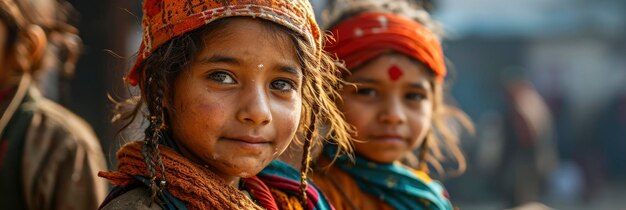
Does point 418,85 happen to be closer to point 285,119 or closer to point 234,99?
point 285,119

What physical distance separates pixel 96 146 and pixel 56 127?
227 mm

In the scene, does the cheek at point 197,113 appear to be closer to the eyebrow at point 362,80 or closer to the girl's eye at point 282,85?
the girl's eye at point 282,85

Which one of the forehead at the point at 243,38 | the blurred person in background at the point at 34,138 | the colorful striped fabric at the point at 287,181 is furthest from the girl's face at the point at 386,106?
the blurred person in background at the point at 34,138

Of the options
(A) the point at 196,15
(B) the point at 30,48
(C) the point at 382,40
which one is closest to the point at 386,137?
(C) the point at 382,40

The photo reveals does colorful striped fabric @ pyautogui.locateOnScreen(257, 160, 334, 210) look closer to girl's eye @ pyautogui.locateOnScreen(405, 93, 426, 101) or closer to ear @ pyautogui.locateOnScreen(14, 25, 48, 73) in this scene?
girl's eye @ pyautogui.locateOnScreen(405, 93, 426, 101)

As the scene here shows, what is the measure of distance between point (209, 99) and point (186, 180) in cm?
21

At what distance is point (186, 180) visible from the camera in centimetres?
204

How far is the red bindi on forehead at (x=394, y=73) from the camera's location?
118 inches

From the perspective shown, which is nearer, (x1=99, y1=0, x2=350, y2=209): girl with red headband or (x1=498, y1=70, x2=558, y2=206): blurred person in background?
(x1=99, y1=0, x2=350, y2=209): girl with red headband

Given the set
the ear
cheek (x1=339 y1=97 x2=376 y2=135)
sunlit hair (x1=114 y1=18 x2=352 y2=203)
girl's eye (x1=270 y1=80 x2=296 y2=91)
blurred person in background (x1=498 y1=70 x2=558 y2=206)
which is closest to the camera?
sunlit hair (x1=114 y1=18 x2=352 y2=203)

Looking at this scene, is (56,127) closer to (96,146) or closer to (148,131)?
(96,146)

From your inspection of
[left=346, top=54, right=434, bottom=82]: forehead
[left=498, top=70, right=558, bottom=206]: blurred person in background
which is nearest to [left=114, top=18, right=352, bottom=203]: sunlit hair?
[left=346, top=54, right=434, bottom=82]: forehead

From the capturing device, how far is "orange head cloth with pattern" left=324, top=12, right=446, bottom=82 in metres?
3.05

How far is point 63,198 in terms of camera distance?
10.2ft
